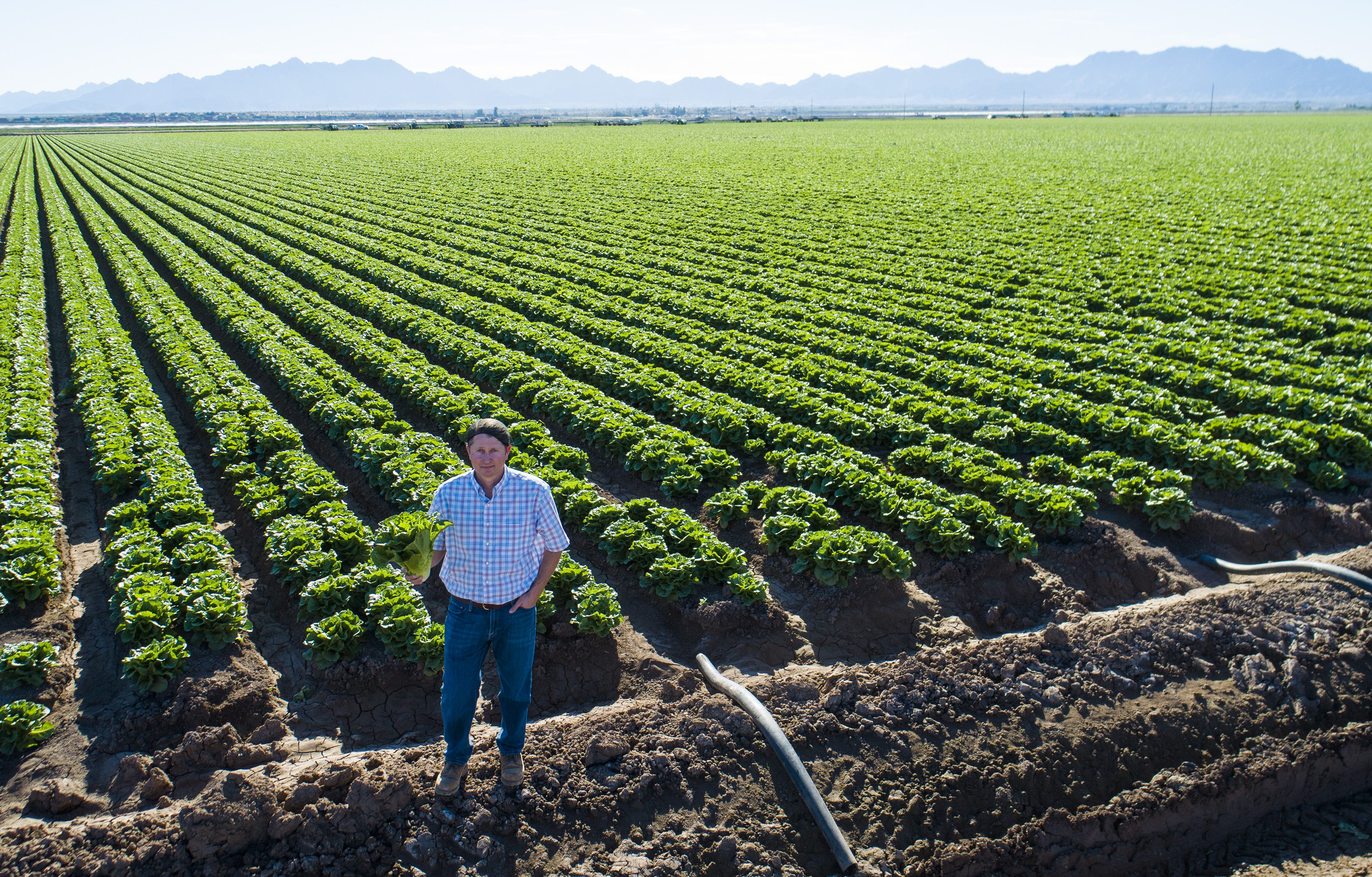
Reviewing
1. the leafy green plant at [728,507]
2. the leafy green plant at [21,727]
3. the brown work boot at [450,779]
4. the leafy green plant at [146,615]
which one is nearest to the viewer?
the brown work boot at [450,779]

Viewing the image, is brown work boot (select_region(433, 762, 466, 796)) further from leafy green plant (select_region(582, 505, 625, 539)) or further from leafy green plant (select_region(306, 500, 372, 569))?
leafy green plant (select_region(582, 505, 625, 539))

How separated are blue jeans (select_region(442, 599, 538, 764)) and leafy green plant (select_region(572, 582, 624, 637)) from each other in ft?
6.02

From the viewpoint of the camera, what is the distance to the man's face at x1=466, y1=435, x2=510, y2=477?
5176mm

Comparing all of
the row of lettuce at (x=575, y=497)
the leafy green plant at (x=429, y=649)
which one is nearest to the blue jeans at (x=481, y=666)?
the leafy green plant at (x=429, y=649)

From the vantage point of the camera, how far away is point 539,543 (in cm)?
555

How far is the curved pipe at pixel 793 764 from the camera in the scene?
5.73m

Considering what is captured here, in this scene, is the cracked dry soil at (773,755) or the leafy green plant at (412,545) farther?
the cracked dry soil at (773,755)

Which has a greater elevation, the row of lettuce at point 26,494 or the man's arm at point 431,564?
the man's arm at point 431,564

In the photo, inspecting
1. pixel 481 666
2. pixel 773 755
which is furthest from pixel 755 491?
pixel 481 666

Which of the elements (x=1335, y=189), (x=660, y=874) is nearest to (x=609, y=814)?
(x=660, y=874)

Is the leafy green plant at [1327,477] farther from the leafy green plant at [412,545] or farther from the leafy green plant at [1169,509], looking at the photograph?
the leafy green plant at [412,545]

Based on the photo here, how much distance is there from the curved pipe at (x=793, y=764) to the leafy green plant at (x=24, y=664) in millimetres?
6023

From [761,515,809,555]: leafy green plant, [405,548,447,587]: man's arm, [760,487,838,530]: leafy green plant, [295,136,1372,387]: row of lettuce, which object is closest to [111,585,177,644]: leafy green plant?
[405,548,447,587]: man's arm

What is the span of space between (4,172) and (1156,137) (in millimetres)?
102157
